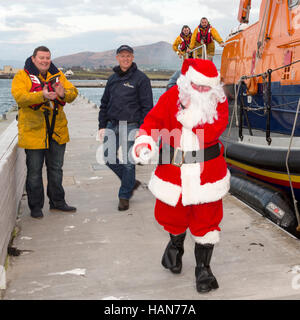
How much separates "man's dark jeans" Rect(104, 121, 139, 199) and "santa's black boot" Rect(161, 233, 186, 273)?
5.00ft

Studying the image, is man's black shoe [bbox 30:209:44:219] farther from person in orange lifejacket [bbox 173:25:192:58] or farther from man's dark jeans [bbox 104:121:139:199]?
person in orange lifejacket [bbox 173:25:192:58]

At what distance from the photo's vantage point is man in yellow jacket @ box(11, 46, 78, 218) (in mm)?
3764

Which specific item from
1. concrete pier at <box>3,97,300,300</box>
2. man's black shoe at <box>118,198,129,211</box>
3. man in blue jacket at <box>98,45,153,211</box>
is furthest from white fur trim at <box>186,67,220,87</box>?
man's black shoe at <box>118,198,129,211</box>

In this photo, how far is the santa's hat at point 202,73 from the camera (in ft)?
8.91

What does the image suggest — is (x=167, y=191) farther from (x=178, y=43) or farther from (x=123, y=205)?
(x=178, y=43)

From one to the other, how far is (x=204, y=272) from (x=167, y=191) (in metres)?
0.66

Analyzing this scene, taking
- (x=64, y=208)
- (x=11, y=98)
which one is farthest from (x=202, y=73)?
(x=11, y=98)

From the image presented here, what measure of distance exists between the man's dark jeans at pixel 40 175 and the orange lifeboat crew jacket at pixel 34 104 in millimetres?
116

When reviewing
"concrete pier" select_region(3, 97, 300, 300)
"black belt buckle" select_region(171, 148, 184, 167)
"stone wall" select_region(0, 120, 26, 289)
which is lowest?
"concrete pier" select_region(3, 97, 300, 300)

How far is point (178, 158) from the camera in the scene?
279 centimetres

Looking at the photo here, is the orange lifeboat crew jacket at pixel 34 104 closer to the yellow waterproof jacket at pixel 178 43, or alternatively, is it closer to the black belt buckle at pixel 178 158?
the black belt buckle at pixel 178 158

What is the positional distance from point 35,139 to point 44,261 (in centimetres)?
→ 131

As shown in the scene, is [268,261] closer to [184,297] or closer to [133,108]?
[184,297]

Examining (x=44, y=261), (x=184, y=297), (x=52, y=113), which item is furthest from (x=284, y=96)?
(x=44, y=261)
